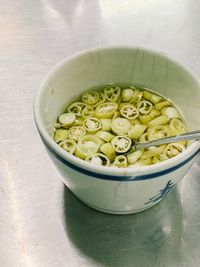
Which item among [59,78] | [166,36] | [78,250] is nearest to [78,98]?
[59,78]

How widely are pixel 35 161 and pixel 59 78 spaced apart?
0.16 meters

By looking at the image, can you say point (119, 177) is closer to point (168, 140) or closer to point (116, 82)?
point (168, 140)

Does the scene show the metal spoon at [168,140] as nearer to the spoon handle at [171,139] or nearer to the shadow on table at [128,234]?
the spoon handle at [171,139]

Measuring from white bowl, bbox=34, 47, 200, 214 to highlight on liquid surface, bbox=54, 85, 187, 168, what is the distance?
0.02 m

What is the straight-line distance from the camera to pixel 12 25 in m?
0.96

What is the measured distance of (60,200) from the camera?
2.08ft

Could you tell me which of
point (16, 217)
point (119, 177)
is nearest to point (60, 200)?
point (16, 217)

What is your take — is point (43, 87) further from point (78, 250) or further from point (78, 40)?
point (78, 40)

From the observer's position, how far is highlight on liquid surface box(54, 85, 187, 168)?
57 cm

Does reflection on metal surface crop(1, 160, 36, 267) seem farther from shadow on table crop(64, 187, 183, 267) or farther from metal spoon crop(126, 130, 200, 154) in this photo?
metal spoon crop(126, 130, 200, 154)

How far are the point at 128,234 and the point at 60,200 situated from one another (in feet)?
0.37

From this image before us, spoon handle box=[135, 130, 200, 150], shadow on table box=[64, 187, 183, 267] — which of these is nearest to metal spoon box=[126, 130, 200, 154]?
spoon handle box=[135, 130, 200, 150]

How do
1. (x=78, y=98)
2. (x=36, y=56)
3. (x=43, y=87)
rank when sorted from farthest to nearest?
(x=36, y=56), (x=78, y=98), (x=43, y=87)

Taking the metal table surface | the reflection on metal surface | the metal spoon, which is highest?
the metal spoon
